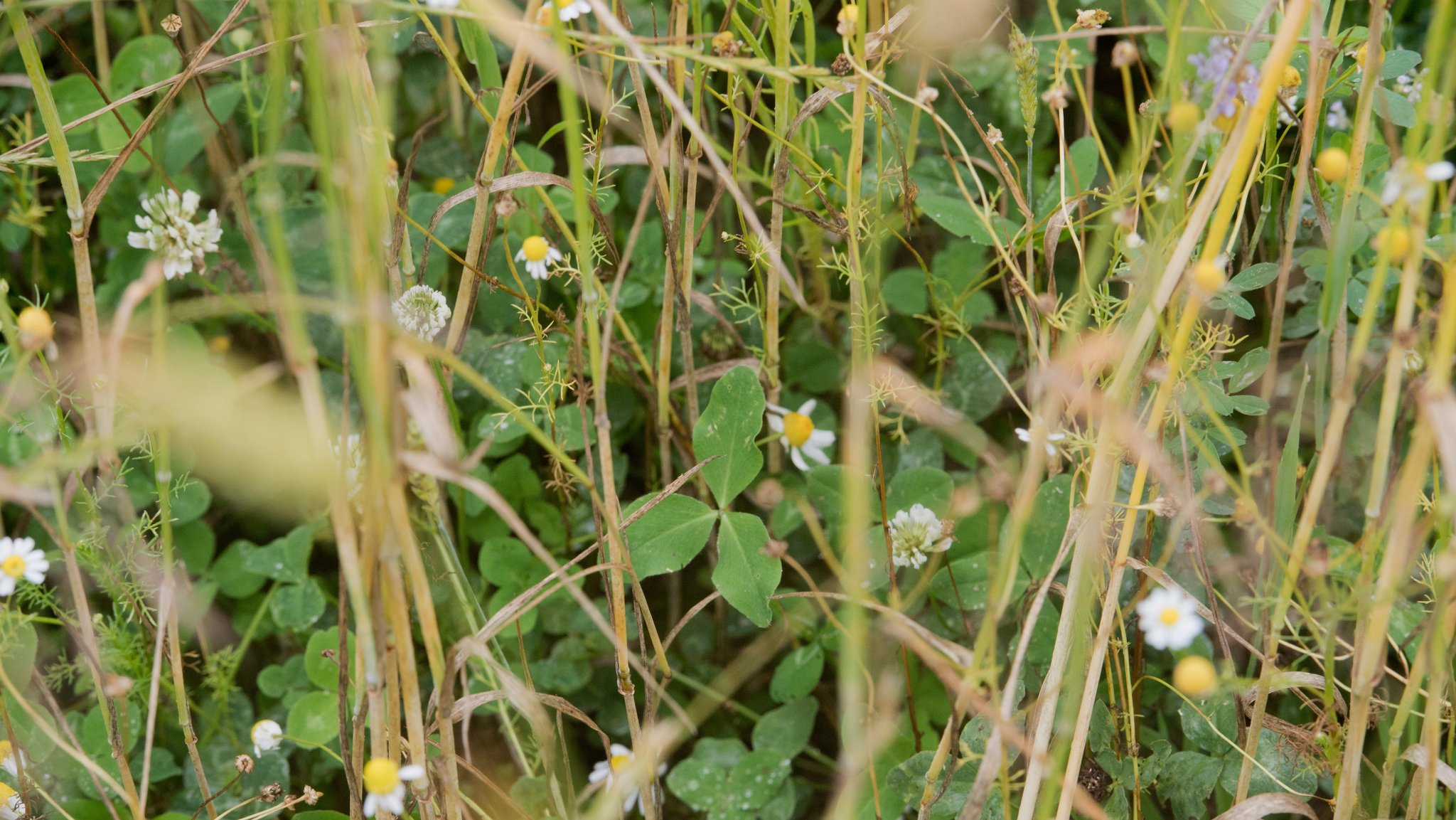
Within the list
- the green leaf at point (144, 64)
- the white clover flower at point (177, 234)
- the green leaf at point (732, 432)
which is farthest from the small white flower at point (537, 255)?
the green leaf at point (144, 64)

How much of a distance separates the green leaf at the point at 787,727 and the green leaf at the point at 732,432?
30 cm

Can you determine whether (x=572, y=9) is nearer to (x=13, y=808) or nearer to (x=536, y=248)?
(x=536, y=248)

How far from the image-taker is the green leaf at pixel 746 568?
106 centimetres

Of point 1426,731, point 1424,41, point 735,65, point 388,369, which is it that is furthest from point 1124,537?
Result: point 1424,41

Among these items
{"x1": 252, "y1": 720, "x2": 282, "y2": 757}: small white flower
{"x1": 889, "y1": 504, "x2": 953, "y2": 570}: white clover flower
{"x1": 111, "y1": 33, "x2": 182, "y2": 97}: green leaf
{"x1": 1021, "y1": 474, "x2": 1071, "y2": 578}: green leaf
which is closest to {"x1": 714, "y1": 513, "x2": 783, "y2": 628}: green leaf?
{"x1": 889, "y1": 504, "x2": 953, "y2": 570}: white clover flower

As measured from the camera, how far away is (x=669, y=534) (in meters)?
1.14

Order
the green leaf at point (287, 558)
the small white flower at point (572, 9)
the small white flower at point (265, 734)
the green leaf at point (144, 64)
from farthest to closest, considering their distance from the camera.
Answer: the green leaf at point (144, 64)
the green leaf at point (287, 558)
the small white flower at point (265, 734)
the small white flower at point (572, 9)

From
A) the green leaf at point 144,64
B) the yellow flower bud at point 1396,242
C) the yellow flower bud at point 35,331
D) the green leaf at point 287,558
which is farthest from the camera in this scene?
the green leaf at point 144,64

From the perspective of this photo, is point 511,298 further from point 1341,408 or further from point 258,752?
point 1341,408

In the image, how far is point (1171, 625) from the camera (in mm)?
727

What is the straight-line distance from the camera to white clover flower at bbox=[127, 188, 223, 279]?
130cm

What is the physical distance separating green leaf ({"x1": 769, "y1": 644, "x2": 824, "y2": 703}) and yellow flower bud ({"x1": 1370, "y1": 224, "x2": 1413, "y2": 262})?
0.79m

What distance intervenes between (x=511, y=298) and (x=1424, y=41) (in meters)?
1.32

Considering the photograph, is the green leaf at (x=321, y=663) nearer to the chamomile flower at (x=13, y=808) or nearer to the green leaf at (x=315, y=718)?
the green leaf at (x=315, y=718)
